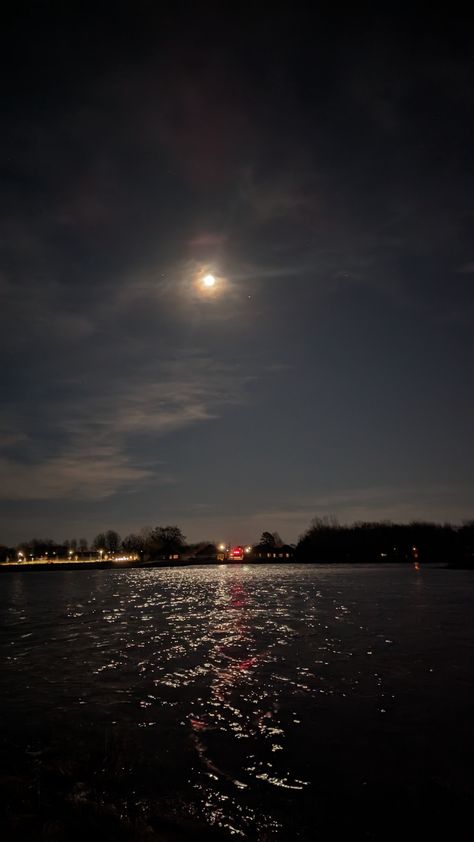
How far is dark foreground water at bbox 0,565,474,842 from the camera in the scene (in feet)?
23.7

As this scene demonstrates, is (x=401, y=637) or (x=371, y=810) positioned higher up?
(x=371, y=810)

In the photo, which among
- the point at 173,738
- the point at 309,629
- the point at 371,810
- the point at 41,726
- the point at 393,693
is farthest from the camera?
the point at 309,629

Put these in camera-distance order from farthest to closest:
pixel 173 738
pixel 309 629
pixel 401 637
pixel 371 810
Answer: pixel 309 629 < pixel 401 637 < pixel 173 738 < pixel 371 810

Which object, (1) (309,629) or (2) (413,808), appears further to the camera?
(1) (309,629)

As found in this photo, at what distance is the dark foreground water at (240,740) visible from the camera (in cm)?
724

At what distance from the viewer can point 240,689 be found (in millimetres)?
14617

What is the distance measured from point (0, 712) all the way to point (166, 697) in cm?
448

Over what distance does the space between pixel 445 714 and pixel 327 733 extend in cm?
344

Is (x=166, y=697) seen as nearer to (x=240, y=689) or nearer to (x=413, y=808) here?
(x=240, y=689)

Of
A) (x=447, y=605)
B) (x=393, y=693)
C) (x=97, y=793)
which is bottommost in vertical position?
(x=447, y=605)

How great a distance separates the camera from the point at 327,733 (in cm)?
1091

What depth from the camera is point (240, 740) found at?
10562 mm

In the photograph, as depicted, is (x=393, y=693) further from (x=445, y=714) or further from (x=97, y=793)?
(x=97, y=793)

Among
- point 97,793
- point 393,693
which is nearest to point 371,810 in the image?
point 97,793
